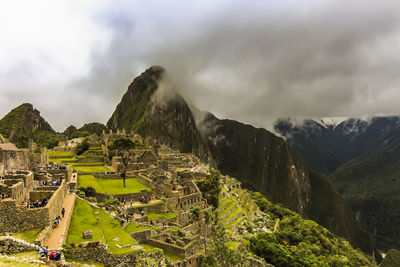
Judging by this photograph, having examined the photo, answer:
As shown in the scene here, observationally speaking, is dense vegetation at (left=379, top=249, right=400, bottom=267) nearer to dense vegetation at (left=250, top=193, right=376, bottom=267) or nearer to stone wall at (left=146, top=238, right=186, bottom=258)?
dense vegetation at (left=250, top=193, right=376, bottom=267)

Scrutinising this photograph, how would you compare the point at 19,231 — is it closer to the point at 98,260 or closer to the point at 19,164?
the point at 98,260

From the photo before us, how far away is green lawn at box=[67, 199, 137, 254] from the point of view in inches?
701

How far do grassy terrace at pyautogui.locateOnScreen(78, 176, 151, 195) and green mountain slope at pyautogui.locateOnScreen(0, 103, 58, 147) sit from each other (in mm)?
96124

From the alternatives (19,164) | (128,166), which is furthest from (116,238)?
(128,166)

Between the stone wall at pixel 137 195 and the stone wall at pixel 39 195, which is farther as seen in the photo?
the stone wall at pixel 137 195

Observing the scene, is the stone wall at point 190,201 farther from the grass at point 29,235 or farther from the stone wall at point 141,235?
the grass at point 29,235

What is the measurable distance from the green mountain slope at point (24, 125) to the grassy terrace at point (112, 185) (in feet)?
315

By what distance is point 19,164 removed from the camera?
89.8 ft

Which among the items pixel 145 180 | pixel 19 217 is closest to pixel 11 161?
pixel 19 217

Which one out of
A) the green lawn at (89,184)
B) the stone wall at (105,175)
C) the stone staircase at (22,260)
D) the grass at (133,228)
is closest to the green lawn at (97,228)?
the grass at (133,228)

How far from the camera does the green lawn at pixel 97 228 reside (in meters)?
17.8

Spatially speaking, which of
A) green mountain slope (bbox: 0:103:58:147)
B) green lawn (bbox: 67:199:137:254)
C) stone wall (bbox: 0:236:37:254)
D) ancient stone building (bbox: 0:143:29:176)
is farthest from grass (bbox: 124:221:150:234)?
green mountain slope (bbox: 0:103:58:147)

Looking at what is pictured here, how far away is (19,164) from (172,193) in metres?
18.5

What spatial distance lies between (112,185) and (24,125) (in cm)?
12866
